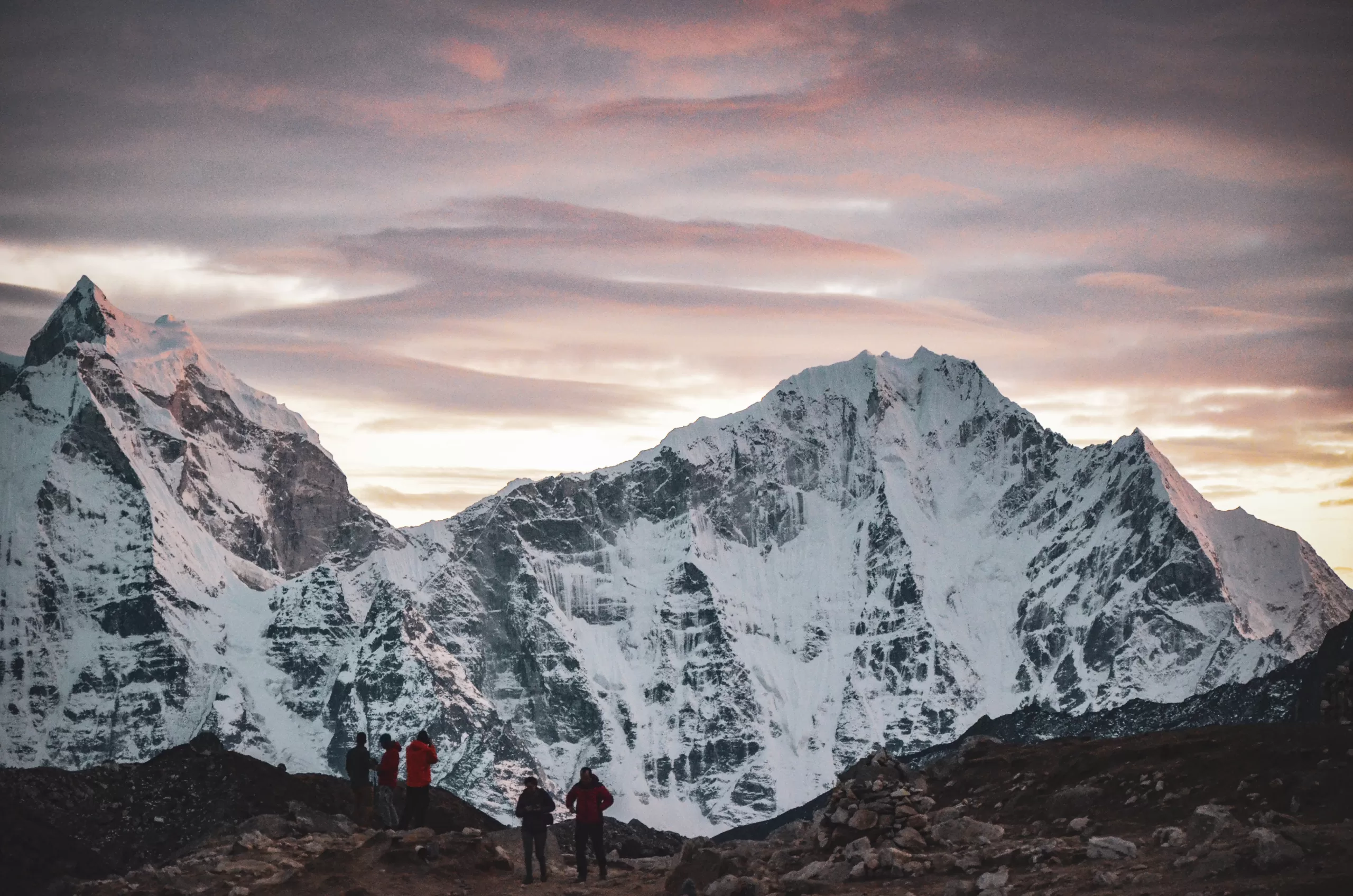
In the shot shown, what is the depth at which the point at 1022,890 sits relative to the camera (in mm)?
35688

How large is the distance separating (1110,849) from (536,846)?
47.4 ft

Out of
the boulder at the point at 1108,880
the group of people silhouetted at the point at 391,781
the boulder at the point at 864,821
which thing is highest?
the group of people silhouetted at the point at 391,781

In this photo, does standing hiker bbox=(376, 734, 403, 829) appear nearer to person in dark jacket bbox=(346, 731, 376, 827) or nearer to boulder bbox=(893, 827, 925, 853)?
person in dark jacket bbox=(346, 731, 376, 827)

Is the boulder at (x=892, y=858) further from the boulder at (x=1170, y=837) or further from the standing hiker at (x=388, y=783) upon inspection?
the standing hiker at (x=388, y=783)

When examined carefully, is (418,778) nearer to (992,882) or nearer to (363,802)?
(363,802)

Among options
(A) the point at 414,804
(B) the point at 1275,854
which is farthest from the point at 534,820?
(B) the point at 1275,854

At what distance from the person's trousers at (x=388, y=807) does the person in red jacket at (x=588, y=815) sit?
25.9ft

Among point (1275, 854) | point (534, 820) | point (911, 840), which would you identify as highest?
point (534, 820)

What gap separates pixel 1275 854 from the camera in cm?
3409

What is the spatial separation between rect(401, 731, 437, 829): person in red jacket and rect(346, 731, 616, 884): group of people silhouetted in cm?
1

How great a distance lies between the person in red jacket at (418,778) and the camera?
156 ft

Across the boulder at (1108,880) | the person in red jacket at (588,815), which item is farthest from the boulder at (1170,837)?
the person in red jacket at (588,815)

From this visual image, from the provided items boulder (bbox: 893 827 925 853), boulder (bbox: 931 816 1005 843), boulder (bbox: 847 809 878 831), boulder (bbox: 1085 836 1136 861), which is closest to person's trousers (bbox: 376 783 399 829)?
boulder (bbox: 847 809 878 831)

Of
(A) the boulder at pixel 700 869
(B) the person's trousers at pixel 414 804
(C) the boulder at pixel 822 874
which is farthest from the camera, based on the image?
(B) the person's trousers at pixel 414 804
